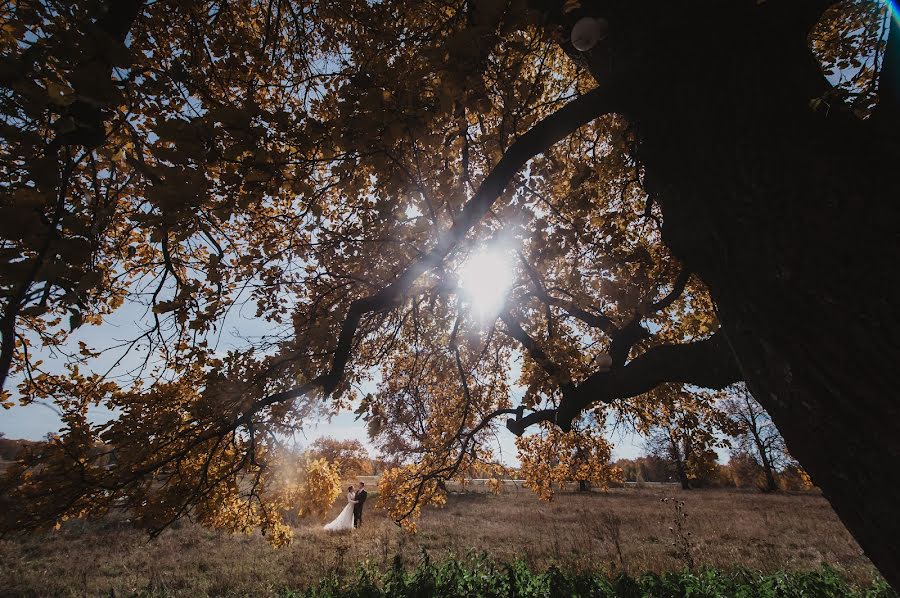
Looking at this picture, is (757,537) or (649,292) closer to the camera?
(649,292)

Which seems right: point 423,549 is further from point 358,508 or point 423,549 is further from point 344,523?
point 344,523

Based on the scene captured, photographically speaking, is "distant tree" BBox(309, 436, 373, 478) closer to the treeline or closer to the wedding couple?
the wedding couple

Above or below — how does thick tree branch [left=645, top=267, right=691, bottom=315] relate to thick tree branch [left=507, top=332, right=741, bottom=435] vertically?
above

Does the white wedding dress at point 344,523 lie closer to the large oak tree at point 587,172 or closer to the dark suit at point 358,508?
the dark suit at point 358,508

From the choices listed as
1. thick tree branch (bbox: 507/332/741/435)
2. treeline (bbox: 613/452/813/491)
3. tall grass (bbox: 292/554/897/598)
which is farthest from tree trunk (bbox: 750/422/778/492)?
thick tree branch (bbox: 507/332/741/435)

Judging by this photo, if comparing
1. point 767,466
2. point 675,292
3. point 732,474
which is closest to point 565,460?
point 675,292

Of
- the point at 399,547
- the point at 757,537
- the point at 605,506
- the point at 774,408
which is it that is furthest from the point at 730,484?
the point at 774,408

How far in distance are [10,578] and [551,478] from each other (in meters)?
15.0

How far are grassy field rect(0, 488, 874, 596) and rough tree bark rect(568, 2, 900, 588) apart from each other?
10.0 metres

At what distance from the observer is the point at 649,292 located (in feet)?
14.4

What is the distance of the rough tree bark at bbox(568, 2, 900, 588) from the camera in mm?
1238

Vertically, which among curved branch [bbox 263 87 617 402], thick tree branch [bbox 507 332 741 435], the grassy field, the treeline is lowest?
the grassy field

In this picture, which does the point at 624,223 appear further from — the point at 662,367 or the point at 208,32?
the point at 208,32

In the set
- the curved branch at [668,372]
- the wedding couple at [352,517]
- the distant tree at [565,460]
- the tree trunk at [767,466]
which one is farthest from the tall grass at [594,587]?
the tree trunk at [767,466]
